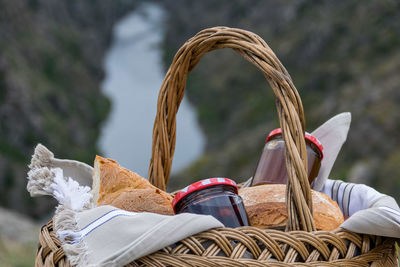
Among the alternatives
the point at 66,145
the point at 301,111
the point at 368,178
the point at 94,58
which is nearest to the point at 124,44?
the point at 94,58

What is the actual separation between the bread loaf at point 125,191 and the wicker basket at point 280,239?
0.40 ft

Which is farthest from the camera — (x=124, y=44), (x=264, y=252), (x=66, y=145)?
(x=124, y=44)

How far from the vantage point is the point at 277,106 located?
0.79 meters

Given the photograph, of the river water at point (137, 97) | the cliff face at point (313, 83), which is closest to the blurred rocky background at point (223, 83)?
the cliff face at point (313, 83)

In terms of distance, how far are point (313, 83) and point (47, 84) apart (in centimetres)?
1149

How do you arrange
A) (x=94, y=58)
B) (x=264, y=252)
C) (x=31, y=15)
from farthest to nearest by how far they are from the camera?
1. (x=94, y=58)
2. (x=31, y=15)
3. (x=264, y=252)

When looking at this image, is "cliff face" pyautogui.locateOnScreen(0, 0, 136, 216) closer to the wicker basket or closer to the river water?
the river water

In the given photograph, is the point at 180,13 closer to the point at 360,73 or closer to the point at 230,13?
the point at 230,13

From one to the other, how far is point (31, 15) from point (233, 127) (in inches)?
453

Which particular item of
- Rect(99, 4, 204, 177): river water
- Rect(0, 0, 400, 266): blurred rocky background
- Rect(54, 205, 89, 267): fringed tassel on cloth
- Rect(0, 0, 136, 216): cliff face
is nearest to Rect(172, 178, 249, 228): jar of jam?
Rect(54, 205, 89, 267): fringed tassel on cloth

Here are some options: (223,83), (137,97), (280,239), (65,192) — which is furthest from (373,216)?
(137,97)

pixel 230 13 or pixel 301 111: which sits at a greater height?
pixel 230 13

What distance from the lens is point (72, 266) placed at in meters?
0.71

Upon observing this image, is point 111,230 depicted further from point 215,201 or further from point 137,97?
point 137,97
